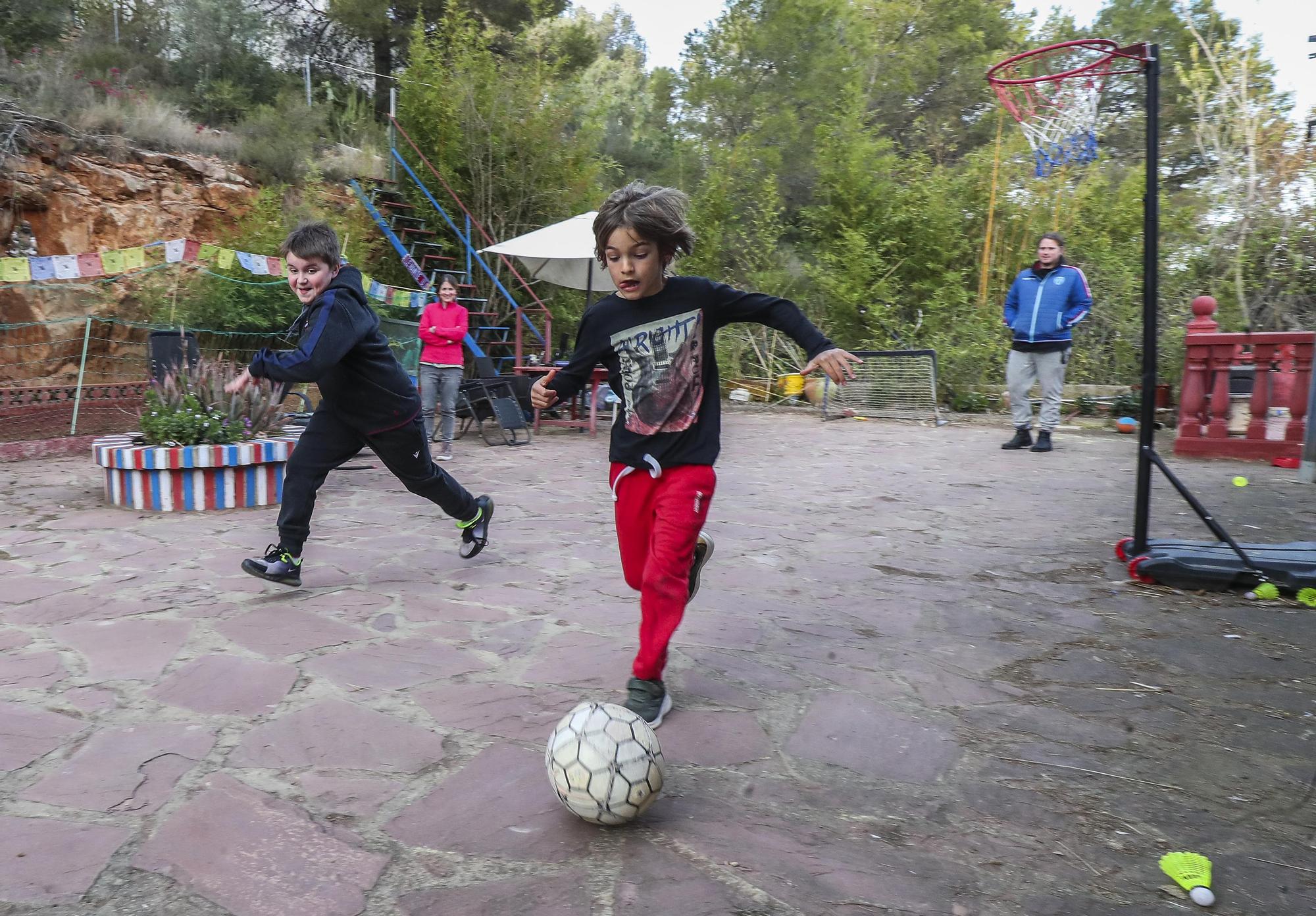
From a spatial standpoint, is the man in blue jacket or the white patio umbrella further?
the white patio umbrella

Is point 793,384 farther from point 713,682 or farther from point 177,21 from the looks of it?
point 177,21

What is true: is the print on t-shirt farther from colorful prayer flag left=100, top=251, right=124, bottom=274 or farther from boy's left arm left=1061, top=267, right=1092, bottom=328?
colorful prayer flag left=100, top=251, right=124, bottom=274

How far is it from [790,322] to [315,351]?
6.77ft

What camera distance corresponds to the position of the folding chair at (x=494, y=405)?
10352 mm

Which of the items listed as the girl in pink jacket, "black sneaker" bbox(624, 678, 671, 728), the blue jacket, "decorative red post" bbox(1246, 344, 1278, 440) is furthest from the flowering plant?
"decorative red post" bbox(1246, 344, 1278, 440)

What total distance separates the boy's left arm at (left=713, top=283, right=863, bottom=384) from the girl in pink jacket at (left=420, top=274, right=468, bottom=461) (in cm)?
634

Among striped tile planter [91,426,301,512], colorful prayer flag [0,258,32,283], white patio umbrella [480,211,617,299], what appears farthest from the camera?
white patio umbrella [480,211,617,299]

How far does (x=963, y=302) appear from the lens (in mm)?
14656

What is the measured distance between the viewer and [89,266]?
909 centimetres

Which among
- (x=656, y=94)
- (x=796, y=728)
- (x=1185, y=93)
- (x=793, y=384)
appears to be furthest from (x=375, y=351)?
→ (x=656, y=94)

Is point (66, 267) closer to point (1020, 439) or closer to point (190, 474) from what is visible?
point (190, 474)

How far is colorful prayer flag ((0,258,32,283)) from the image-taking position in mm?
8703

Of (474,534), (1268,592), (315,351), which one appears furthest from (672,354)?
(1268,592)

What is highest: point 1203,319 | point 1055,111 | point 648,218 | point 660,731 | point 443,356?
point 1055,111
